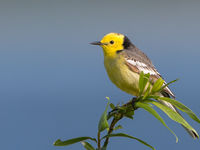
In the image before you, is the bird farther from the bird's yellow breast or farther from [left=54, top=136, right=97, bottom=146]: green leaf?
[left=54, top=136, right=97, bottom=146]: green leaf

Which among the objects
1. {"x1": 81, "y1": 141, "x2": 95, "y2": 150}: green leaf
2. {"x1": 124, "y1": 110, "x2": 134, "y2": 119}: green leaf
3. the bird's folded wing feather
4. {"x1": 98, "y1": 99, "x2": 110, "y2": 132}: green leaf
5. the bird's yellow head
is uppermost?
the bird's yellow head

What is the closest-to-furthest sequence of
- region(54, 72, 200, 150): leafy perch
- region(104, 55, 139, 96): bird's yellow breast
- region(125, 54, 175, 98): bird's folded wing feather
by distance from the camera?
region(54, 72, 200, 150): leafy perch
region(104, 55, 139, 96): bird's yellow breast
region(125, 54, 175, 98): bird's folded wing feather

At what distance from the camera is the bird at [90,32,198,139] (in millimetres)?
2217

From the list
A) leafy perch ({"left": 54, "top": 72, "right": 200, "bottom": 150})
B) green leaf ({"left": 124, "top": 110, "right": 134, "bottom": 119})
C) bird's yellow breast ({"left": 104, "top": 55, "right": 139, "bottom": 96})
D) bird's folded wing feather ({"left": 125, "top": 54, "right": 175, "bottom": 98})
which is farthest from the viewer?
bird's folded wing feather ({"left": 125, "top": 54, "right": 175, "bottom": 98})

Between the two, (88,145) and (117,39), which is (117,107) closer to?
(88,145)

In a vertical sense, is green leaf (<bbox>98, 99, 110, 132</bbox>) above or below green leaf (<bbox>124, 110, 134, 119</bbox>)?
above

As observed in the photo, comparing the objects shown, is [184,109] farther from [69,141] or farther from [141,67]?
[141,67]

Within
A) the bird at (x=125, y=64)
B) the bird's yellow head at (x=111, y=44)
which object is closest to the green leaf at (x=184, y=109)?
the bird at (x=125, y=64)

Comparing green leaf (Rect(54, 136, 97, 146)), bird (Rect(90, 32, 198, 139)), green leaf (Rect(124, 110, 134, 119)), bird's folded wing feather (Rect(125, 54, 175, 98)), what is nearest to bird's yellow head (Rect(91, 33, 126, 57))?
bird (Rect(90, 32, 198, 139))

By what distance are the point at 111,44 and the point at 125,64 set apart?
228 mm

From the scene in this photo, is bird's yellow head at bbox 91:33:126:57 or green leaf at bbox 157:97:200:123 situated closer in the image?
green leaf at bbox 157:97:200:123

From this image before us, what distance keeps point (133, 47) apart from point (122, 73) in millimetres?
508

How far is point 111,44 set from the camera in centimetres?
246

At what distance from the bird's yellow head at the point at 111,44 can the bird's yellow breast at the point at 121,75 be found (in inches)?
3.1
